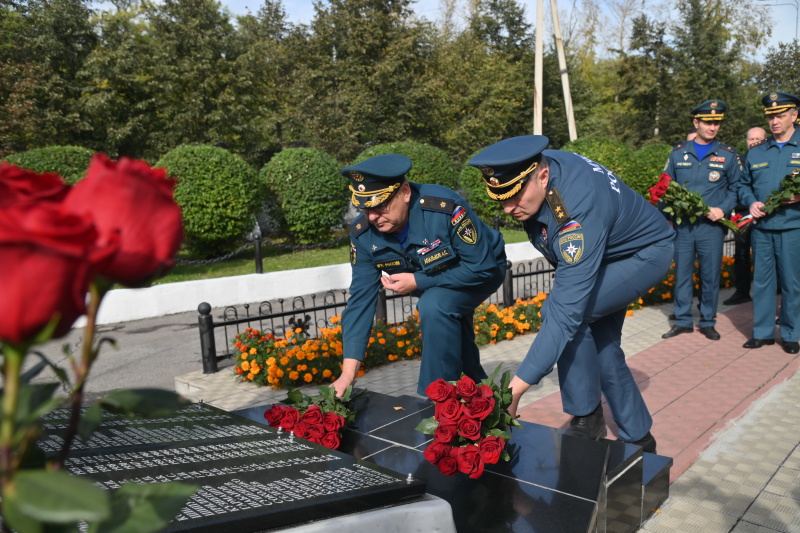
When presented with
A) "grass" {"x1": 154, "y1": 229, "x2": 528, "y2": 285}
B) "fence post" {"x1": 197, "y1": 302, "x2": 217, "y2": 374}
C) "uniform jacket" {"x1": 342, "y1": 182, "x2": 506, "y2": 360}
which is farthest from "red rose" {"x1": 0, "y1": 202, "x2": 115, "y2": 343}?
"grass" {"x1": 154, "y1": 229, "x2": 528, "y2": 285}

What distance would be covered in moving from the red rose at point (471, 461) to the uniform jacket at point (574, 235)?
42 centimetres

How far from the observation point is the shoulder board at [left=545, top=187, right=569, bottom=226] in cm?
314

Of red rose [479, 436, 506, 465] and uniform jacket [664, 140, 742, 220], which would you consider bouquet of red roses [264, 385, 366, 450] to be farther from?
uniform jacket [664, 140, 742, 220]

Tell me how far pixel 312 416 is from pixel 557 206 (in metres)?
1.49

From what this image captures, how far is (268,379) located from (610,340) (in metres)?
3.16

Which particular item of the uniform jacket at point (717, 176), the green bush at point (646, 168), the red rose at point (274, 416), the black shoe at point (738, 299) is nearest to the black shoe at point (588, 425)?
the red rose at point (274, 416)

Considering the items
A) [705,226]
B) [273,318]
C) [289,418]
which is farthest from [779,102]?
[273,318]

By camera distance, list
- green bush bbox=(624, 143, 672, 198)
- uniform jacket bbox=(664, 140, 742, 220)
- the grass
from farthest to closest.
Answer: green bush bbox=(624, 143, 672, 198)
the grass
uniform jacket bbox=(664, 140, 742, 220)

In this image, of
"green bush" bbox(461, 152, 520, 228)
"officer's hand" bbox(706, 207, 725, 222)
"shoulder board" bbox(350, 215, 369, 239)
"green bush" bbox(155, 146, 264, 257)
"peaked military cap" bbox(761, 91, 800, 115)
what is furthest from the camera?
"green bush" bbox(461, 152, 520, 228)

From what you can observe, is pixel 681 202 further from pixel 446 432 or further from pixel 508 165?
pixel 446 432

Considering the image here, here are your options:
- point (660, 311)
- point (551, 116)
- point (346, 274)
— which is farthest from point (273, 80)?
point (660, 311)

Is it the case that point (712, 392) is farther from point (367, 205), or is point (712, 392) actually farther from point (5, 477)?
point (5, 477)

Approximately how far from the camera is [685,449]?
4.04 m

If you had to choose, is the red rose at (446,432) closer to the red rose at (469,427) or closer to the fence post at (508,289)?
Result: the red rose at (469,427)
